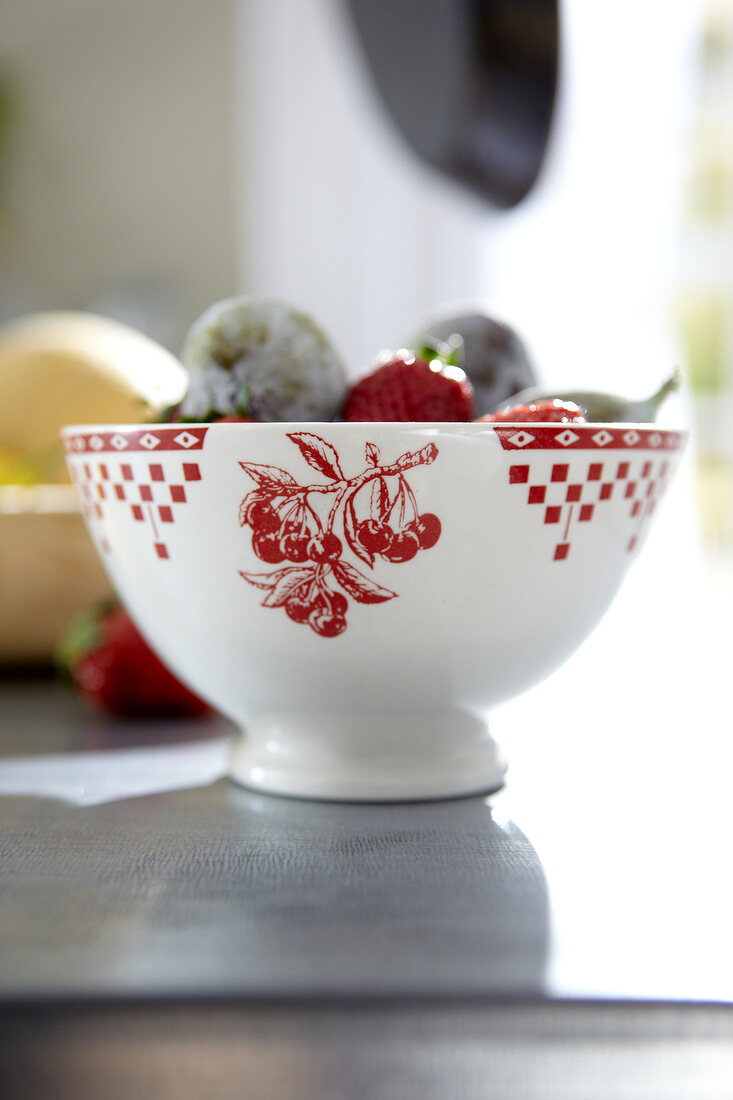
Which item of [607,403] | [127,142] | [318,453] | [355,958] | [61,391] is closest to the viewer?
[355,958]

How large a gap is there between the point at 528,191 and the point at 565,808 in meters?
0.79

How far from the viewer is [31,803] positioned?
43cm

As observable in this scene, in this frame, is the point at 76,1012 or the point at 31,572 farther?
the point at 31,572

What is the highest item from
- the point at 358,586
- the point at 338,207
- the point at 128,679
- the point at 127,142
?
the point at 127,142

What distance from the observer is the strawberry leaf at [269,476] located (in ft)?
1.26

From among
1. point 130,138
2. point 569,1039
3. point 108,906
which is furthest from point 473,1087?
point 130,138

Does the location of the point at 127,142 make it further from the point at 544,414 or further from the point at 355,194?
the point at 544,414

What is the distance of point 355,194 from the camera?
2.39m

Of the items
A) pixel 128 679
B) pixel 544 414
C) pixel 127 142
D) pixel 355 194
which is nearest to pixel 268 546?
pixel 544 414

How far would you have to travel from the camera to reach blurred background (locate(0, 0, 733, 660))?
1.76 m

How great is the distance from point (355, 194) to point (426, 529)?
2146mm

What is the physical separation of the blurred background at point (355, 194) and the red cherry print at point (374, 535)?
582mm

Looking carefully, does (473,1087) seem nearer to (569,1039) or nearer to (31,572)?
(569,1039)

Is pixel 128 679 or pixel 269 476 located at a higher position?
pixel 269 476
